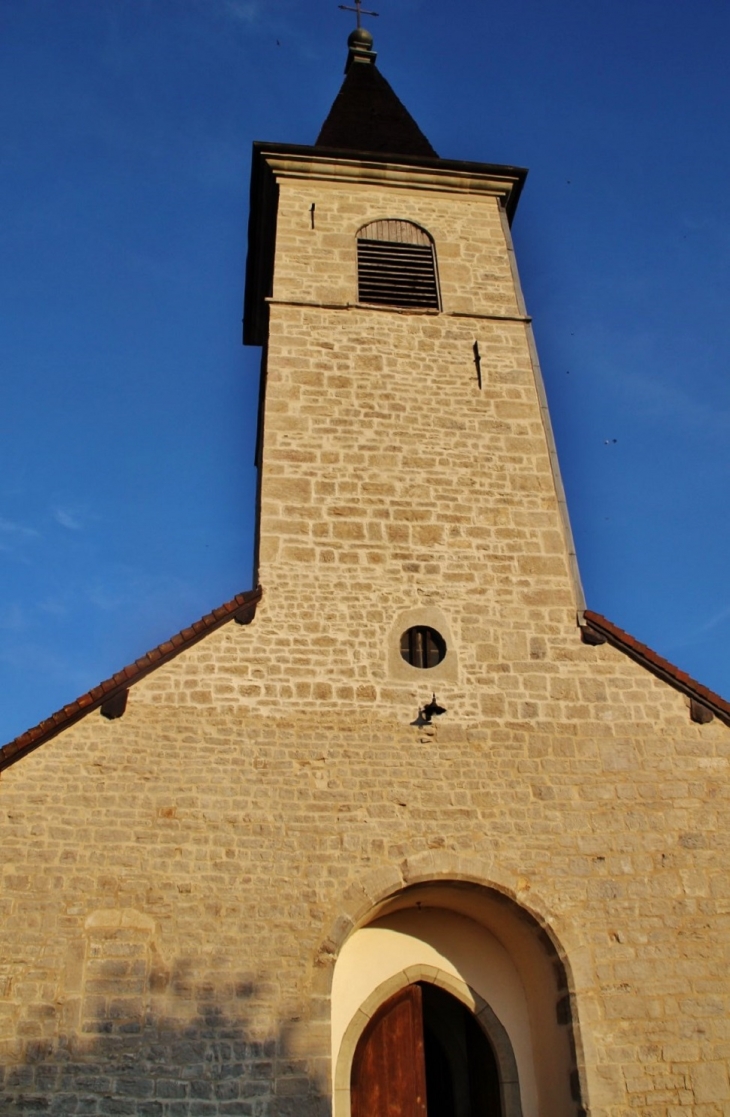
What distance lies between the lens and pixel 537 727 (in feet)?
25.2

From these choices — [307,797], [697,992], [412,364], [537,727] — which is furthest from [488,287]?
[697,992]

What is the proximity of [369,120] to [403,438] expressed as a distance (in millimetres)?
6928

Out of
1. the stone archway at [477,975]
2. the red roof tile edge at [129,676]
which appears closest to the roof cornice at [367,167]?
the red roof tile edge at [129,676]

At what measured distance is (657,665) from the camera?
801cm

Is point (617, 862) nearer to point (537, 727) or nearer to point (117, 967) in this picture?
point (537, 727)

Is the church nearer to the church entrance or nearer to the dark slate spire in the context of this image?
the church entrance

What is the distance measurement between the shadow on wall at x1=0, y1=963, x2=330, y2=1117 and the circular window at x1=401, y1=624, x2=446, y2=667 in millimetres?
2943

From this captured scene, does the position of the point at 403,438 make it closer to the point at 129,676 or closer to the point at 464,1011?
the point at 129,676

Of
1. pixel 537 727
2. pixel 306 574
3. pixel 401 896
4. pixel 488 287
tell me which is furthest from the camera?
pixel 488 287

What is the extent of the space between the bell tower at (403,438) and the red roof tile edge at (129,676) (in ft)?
1.18

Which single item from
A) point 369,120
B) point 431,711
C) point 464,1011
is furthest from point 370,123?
point 464,1011

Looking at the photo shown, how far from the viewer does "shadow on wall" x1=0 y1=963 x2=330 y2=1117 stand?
19.3ft

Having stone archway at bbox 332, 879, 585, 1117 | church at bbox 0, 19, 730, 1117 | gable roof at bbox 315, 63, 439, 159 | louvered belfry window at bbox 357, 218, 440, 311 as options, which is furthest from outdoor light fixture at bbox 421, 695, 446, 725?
gable roof at bbox 315, 63, 439, 159

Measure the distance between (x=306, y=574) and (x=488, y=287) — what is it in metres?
4.63
